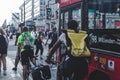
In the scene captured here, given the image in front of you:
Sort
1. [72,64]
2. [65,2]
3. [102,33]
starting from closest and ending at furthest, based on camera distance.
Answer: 1. [72,64]
2. [102,33]
3. [65,2]

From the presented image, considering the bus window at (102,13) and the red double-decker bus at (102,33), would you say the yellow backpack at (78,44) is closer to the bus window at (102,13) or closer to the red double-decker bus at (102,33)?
the red double-decker bus at (102,33)

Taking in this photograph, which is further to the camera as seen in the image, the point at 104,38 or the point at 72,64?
the point at 104,38

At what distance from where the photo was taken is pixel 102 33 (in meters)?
8.33

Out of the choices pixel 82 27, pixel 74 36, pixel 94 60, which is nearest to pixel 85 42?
pixel 74 36

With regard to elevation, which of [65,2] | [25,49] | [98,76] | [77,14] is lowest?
[98,76]

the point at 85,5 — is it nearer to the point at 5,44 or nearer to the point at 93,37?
the point at 93,37

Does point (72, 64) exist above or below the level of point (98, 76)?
above

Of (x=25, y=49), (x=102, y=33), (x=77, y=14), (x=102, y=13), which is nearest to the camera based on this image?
(x=102, y=33)

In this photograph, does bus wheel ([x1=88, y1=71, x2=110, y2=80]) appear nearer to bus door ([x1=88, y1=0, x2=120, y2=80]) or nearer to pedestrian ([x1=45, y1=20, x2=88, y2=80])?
bus door ([x1=88, y1=0, x2=120, y2=80])

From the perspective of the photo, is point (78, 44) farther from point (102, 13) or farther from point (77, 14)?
point (77, 14)

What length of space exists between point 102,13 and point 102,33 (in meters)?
0.68

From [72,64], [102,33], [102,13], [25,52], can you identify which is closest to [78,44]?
[72,64]

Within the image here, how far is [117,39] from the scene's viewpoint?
7555 mm

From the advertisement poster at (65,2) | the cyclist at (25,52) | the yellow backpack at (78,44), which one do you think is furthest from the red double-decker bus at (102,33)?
the cyclist at (25,52)
